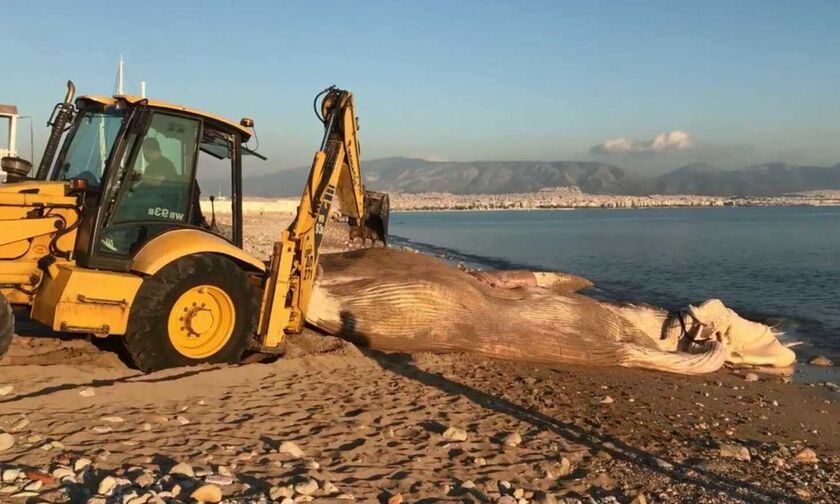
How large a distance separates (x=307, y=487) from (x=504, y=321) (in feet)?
18.3

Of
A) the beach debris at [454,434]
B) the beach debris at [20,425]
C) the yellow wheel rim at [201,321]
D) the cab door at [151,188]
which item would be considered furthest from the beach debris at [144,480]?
the cab door at [151,188]

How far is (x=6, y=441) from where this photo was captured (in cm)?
445

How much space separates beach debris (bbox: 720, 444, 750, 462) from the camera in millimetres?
5898

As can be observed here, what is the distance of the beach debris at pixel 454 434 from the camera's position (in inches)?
221

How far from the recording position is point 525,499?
4.53 m

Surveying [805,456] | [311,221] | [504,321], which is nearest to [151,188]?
[311,221]

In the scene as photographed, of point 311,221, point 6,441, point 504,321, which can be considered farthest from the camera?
point 504,321

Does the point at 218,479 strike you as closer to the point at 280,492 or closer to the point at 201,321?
the point at 280,492

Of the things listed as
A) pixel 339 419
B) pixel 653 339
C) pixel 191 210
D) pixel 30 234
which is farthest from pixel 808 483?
pixel 30 234

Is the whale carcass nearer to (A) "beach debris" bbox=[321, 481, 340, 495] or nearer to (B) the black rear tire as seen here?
(B) the black rear tire

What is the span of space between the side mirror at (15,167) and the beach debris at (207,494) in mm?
4728

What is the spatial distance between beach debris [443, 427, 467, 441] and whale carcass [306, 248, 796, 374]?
10.9 feet

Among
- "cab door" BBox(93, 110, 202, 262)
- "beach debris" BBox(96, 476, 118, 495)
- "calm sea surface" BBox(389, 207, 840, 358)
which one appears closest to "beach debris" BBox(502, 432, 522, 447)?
"beach debris" BBox(96, 476, 118, 495)

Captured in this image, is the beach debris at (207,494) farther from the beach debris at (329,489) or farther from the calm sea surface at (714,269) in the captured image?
the calm sea surface at (714,269)
